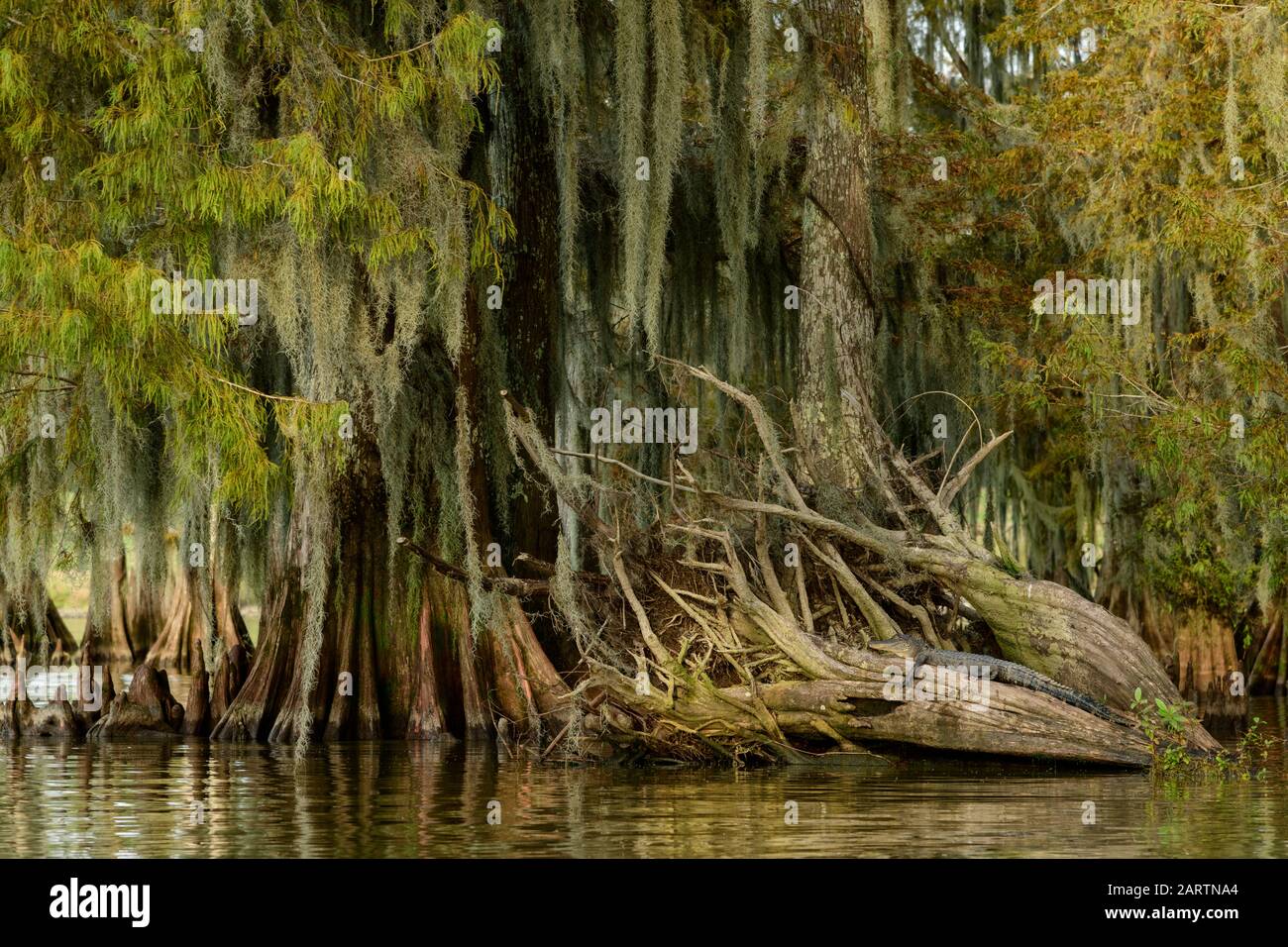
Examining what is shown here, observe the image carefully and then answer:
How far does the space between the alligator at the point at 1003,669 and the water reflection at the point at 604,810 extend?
0.42 meters

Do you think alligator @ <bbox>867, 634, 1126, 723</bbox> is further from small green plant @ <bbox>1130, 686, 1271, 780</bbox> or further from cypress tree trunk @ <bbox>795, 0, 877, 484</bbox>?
cypress tree trunk @ <bbox>795, 0, 877, 484</bbox>

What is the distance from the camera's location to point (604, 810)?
9.15 metres

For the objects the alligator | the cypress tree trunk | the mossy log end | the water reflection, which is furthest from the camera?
the mossy log end

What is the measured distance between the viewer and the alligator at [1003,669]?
1120 cm

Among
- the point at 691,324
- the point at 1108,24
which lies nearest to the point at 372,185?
the point at 691,324

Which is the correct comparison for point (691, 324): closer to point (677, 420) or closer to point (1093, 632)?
point (677, 420)

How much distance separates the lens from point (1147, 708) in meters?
11.1

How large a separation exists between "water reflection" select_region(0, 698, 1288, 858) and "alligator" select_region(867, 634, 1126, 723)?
1.38ft

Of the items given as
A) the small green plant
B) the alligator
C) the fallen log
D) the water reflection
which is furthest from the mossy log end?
the small green plant

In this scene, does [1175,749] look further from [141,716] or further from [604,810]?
[141,716]

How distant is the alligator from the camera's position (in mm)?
11203

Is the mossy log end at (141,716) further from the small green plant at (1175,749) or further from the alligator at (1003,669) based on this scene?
the small green plant at (1175,749)

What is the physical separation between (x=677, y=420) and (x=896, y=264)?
3509 millimetres
